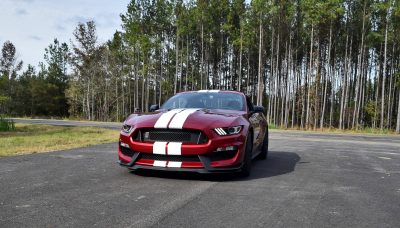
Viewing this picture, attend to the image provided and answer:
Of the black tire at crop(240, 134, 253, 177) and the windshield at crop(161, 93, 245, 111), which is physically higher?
the windshield at crop(161, 93, 245, 111)

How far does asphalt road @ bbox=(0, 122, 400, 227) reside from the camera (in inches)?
131

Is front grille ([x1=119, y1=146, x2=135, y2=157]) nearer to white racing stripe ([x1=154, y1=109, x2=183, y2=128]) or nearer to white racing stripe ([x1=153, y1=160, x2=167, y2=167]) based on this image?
white racing stripe ([x1=153, y1=160, x2=167, y2=167])

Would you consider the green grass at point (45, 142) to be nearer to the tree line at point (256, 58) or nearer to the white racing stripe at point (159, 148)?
the white racing stripe at point (159, 148)

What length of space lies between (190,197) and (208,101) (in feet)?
9.16

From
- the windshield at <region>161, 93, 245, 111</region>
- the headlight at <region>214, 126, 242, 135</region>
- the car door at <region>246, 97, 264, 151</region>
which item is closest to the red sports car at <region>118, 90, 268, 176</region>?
the headlight at <region>214, 126, 242, 135</region>

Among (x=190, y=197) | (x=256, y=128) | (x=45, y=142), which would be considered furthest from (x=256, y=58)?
(x=190, y=197)

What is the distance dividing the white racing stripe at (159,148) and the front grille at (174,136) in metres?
0.08

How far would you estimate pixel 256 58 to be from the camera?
51.5 m

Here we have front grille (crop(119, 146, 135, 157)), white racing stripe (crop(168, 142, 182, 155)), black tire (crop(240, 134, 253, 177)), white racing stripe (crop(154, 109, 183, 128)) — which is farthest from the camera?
black tire (crop(240, 134, 253, 177))

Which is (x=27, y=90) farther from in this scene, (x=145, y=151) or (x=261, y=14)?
(x=145, y=151)

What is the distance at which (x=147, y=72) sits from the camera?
4991cm

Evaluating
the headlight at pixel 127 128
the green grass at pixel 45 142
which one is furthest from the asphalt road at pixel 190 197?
the green grass at pixel 45 142

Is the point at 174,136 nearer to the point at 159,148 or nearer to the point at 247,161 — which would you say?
the point at 159,148

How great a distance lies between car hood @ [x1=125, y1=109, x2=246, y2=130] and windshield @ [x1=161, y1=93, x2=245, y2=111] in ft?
2.49
